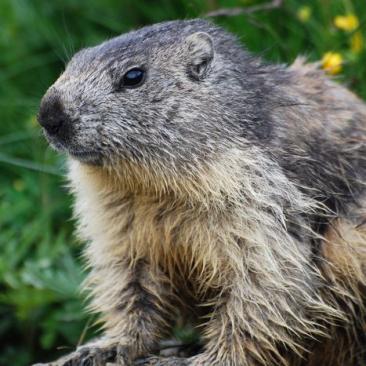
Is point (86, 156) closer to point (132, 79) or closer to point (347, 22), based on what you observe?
point (132, 79)

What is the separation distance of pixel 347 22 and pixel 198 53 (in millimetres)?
1527

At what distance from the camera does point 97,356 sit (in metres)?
4.04

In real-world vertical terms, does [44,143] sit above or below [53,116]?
below

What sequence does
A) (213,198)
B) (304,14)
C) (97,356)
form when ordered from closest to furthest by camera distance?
1. (213,198)
2. (97,356)
3. (304,14)

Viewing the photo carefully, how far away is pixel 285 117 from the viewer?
13.5ft

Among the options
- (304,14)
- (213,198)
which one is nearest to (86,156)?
(213,198)

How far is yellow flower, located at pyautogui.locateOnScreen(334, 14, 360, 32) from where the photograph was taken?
5.28m

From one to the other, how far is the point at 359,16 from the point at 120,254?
2.23 metres

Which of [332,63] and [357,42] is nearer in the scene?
[332,63]

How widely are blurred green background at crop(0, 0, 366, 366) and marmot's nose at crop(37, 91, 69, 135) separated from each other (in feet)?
3.19

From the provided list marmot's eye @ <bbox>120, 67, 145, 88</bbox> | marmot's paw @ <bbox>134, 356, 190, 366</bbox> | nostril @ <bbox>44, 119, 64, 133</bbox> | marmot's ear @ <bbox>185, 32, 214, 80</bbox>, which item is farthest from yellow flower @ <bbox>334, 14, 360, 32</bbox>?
marmot's paw @ <bbox>134, 356, 190, 366</bbox>

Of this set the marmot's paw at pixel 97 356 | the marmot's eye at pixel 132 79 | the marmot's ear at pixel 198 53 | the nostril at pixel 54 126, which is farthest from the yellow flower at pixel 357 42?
the marmot's paw at pixel 97 356

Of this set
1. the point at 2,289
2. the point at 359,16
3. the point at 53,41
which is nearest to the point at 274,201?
the point at 359,16

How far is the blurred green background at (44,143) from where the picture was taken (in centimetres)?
528
